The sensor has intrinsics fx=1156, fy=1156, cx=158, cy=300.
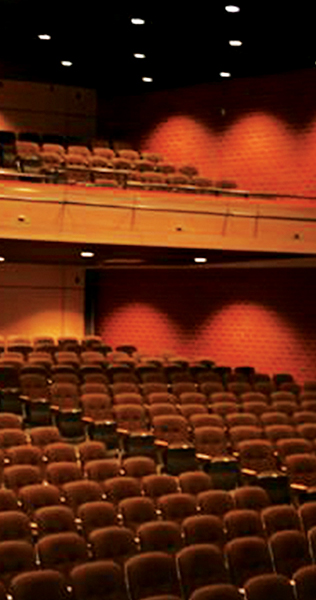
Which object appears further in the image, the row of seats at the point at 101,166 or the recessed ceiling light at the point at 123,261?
the recessed ceiling light at the point at 123,261

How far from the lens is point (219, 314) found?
20.4 metres

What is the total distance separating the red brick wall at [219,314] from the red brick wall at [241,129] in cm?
169

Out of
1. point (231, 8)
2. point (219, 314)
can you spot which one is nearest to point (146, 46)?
point (231, 8)

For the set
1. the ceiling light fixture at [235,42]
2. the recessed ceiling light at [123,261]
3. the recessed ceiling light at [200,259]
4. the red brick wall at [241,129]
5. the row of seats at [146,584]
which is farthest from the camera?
the recessed ceiling light at [123,261]

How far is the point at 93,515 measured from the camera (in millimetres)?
9125

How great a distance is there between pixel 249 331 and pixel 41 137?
495 centimetres

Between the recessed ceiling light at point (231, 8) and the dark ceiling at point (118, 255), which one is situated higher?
the recessed ceiling light at point (231, 8)

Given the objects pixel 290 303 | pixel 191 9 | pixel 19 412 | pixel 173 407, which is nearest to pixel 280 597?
pixel 173 407

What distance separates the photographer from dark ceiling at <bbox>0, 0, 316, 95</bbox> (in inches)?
622

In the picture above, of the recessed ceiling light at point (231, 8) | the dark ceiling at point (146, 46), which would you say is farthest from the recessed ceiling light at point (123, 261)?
the recessed ceiling light at point (231, 8)

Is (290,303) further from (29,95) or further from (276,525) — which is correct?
(276,525)

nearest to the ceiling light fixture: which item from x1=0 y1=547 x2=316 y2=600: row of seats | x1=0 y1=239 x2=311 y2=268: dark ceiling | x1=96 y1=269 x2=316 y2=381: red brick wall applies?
x1=0 y1=239 x2=311 y2=268: dark ceiling

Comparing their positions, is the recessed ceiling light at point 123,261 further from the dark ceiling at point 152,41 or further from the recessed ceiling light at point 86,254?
the dark ceiling at point 152,41

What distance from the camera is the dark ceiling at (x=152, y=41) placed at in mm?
15789
